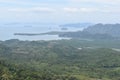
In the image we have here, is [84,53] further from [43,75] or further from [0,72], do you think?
[0,72]

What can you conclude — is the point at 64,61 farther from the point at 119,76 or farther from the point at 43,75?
the point at 43,75

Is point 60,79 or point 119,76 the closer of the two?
point 60,79

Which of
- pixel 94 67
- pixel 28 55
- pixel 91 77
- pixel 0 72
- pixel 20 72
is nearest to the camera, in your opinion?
pixel 0 72

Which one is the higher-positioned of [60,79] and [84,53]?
[60,79]

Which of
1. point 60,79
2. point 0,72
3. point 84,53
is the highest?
point 0,72

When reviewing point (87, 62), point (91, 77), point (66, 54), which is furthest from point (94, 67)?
point (66, 54)

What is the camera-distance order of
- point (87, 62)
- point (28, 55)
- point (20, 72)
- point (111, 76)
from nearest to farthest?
1. point (20, 72)
2. point (111, 76)
3. point (87, 62)
4. point (28, 55)
